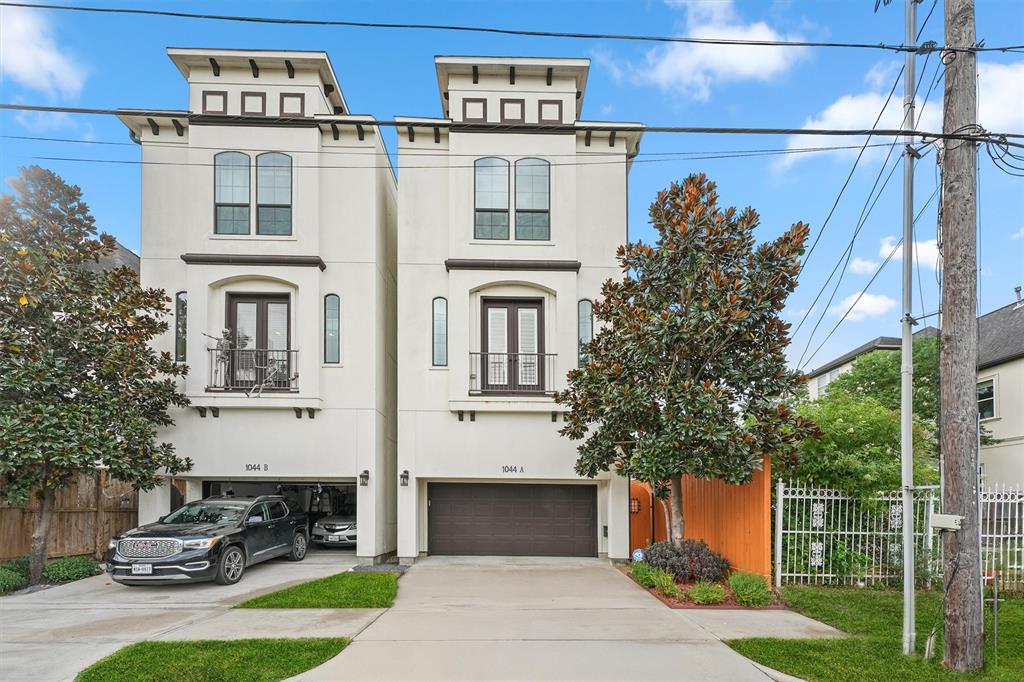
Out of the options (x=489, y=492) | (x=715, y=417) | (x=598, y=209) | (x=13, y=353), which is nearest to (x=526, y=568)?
(x=489, y=492)

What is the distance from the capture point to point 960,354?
747 centimetres

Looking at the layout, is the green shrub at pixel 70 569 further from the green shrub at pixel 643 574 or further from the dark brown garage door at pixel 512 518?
the green shrub at pixel 643 574

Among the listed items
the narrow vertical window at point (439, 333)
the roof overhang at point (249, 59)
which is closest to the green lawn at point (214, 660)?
the narrow vertical window at point (439, 333)

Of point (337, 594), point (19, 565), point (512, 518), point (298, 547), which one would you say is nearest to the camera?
point (337, 594)

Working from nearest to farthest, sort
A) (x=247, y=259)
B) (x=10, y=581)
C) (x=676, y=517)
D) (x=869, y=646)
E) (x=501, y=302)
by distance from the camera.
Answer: (x=869, y=646)
(x=10, y=581)
(x=676, y=517)
(x=247, y=259)
(x=501, y=302)

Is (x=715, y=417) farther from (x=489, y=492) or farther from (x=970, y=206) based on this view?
(x=489, y=492)

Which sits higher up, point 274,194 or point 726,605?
point 274,194

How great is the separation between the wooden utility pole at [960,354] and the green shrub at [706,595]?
3.15 meters

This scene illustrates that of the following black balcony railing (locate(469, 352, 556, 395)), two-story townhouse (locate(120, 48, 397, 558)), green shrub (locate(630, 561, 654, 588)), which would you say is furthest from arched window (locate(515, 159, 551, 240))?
green shrub (locate(630, 561, 654, 588))

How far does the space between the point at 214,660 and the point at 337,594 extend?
3334 millimetres

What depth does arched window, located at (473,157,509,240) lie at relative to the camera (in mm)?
14836

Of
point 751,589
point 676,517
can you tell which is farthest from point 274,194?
point 751,589

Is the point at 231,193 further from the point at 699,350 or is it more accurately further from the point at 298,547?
the point at 699,350

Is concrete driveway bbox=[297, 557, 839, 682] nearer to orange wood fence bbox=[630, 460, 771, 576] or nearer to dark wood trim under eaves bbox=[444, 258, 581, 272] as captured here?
orange wood fence bbox=[630, 460, 771, 576]
